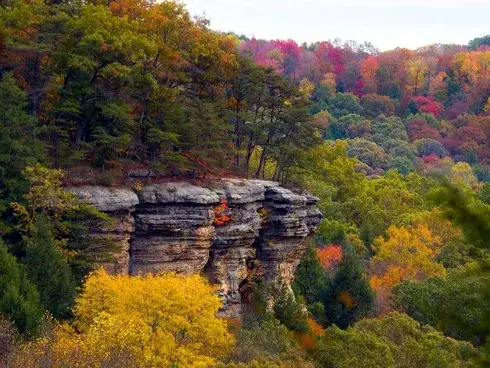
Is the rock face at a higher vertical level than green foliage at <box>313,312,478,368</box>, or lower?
higher

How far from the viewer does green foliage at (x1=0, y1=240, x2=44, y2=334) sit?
18.6 m

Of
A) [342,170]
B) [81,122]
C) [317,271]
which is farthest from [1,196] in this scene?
[342,170]

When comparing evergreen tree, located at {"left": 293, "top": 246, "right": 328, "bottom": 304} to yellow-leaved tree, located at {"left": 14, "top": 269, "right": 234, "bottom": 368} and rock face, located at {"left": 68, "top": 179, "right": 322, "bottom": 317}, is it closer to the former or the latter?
rock face, located at {"left": 68, "top": 179, "right": 322, "bottom": 317}

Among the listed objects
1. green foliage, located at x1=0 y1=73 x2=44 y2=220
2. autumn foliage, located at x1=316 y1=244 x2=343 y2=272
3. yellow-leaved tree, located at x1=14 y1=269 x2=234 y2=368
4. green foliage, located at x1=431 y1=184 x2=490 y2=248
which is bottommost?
autumn foliage, located at x1=316 y1=244 x2=343 y2=272

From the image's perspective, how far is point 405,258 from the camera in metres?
41.1

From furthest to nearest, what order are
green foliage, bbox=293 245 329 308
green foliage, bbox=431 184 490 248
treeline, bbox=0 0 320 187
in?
1. green foliage, bbox=293 245 329 308
2. treeline, bbox=0 0 320 187
3. green foliage, bbox=431 184 490 248

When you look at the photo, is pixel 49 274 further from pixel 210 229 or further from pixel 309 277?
pixel 309 277

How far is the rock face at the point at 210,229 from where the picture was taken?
25156mm

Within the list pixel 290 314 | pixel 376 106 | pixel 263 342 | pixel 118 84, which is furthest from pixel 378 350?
pixel 376 106

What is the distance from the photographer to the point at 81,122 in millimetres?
26734

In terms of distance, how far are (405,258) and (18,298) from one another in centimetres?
2649

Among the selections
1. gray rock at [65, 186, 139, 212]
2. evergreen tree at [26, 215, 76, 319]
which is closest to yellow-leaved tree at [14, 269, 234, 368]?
evergreen tree at [26, 215, 76, 319]

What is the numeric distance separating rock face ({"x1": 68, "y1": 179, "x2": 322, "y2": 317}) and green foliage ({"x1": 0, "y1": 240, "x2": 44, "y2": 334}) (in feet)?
15.9

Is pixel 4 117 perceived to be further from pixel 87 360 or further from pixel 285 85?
pixel 285 85
